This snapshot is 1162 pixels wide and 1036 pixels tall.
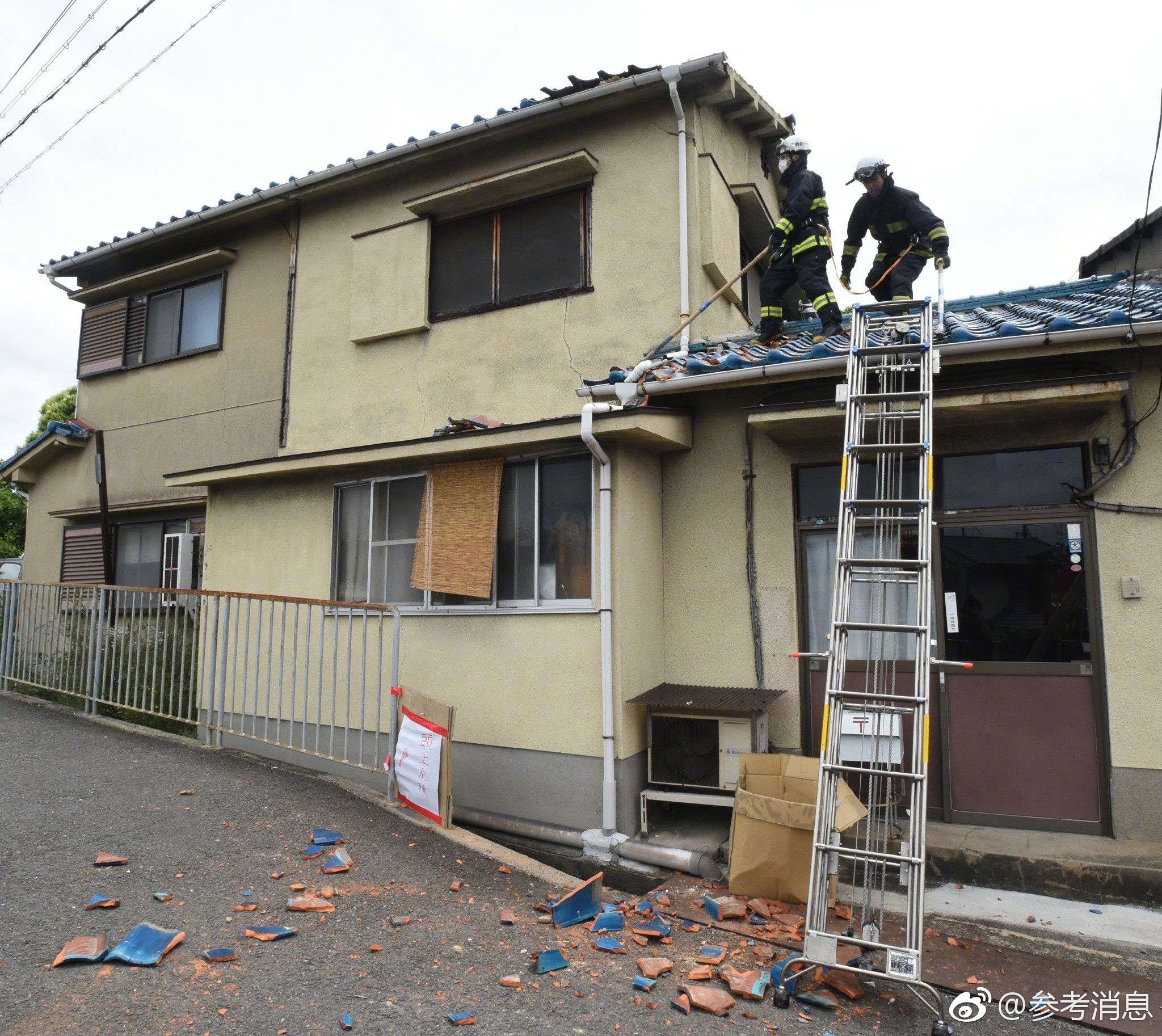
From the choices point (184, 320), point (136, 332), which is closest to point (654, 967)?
point (184, 320)

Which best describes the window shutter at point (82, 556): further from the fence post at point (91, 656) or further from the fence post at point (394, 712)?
the fence post at point (394, 712)

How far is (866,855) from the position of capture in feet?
12.5

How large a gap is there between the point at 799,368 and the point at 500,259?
383 cm

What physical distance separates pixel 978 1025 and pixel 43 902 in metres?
4.49

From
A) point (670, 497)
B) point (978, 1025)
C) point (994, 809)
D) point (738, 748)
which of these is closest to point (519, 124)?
point (670, 497)

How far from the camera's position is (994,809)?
5.58 metres

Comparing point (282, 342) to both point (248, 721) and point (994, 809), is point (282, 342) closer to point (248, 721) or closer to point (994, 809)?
point (248, 721)

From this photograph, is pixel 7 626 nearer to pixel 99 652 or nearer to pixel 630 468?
pixel 99 652

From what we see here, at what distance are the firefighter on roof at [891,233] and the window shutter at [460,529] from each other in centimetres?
371

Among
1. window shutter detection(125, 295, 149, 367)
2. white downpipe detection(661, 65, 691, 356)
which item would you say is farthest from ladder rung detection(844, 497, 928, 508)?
window shutter detection(125, 295, 149, 367)

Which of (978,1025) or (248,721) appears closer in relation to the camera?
(978,1025)

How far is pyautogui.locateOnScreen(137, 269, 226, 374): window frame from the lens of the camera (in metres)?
10.1

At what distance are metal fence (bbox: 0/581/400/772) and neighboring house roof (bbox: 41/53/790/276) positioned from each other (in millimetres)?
4640

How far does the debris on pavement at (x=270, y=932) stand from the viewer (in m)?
3.95
